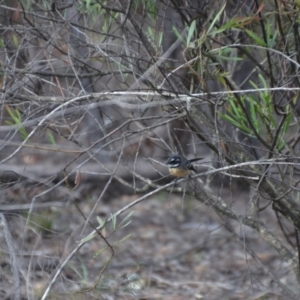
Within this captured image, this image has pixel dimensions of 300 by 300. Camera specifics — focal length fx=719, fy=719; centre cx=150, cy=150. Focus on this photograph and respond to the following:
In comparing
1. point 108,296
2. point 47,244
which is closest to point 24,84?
→ point 108,296

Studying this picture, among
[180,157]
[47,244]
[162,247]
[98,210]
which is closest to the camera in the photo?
[180,157]

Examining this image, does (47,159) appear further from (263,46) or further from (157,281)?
(263,46)

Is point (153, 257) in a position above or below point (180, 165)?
below

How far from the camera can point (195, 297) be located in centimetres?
572

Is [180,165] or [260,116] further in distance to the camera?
[180,165]

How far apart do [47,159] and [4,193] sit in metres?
5.71

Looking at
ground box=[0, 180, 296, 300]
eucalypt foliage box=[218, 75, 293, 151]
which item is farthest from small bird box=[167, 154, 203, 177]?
eucalypt foliage box=[218, 75, 293, 151]

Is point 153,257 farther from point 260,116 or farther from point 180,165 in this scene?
point 260,116

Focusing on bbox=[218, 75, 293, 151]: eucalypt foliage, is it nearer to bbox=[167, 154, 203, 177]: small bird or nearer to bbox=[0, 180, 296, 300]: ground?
bbox=[167, 154, 203, 177]: small bird

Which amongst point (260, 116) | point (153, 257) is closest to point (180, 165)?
point (260, 116)

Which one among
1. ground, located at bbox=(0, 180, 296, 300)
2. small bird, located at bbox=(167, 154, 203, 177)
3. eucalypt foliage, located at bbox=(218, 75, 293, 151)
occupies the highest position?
eucalypt foliage, located at bbox=(218, 75, 293, 151)

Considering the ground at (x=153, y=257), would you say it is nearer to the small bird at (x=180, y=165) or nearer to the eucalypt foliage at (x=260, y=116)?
the small bird at (x=180, y=165)

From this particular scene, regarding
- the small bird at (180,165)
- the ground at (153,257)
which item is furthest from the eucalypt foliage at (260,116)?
the ground at (153,257)

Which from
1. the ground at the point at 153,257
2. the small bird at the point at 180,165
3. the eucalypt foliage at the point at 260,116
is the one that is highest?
the eucalypt foliage at the point at 260,116
